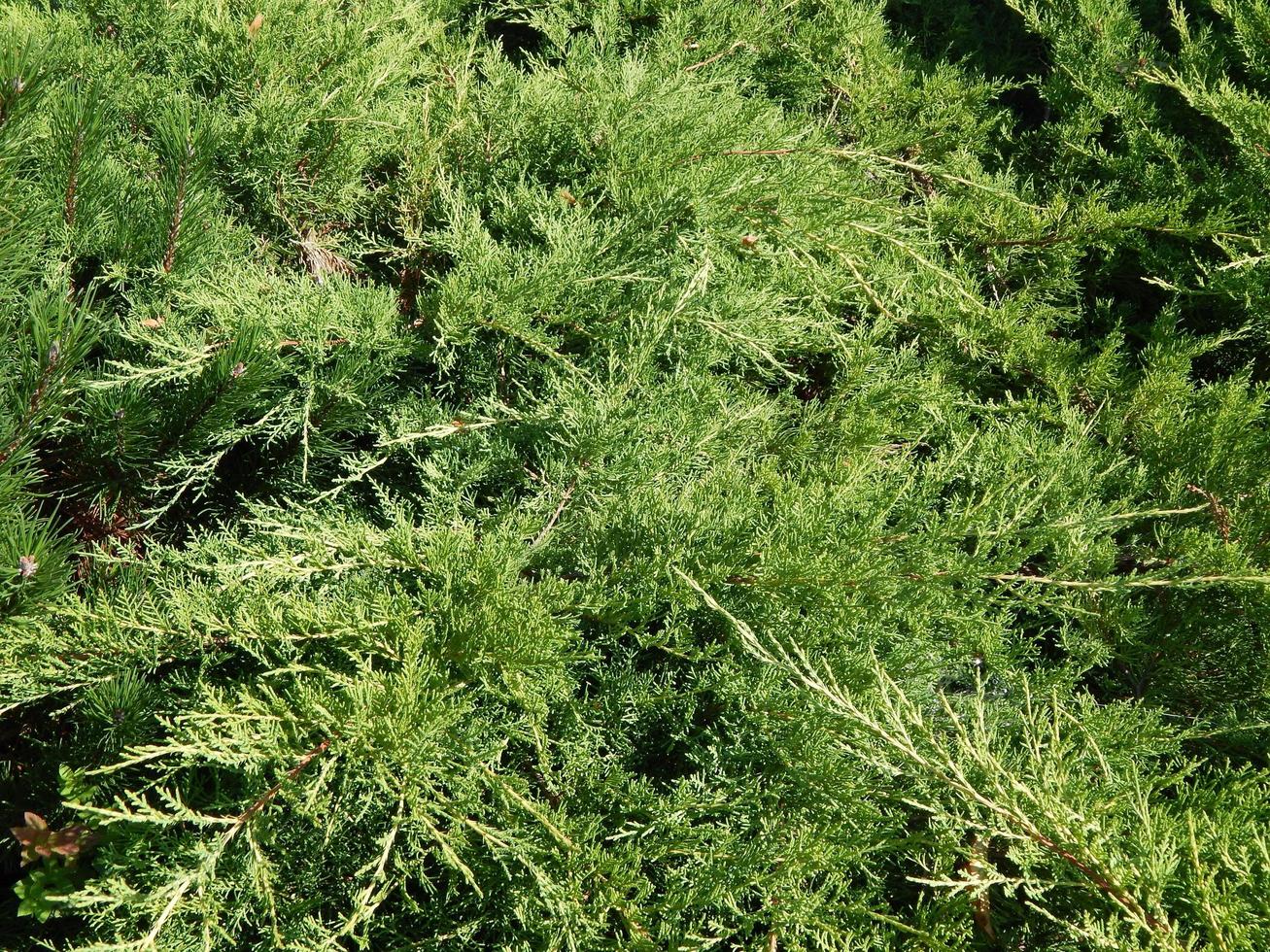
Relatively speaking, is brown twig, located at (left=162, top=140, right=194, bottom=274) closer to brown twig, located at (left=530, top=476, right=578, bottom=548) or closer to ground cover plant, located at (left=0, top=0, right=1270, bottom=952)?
ground cover plant, located at (left=0, top=0, right=1270, bottom=952)

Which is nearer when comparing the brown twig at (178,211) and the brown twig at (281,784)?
the brown twig at (281,784)

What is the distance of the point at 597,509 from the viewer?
178 centimetres

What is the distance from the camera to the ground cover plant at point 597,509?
1424 millimetres

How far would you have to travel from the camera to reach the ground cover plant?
1424mm

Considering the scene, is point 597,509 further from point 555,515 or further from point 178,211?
point 178,211

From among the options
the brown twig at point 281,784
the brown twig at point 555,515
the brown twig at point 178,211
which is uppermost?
the brown twig at point 178,211

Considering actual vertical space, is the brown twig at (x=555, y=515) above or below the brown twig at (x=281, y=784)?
above

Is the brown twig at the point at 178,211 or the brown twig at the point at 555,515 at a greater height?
the brown twig at the point at 178,211

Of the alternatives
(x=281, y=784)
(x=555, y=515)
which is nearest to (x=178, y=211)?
(x=555, y=515)

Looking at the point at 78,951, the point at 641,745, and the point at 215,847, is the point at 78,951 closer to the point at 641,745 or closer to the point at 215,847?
the point at 215,847

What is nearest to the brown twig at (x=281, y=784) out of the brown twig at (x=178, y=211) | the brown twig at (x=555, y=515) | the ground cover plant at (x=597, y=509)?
the ground cover plant at (x=597, y=509)

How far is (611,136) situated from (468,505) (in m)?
0.91

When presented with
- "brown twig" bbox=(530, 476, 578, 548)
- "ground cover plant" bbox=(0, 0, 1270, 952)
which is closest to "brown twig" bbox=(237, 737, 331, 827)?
"ground cover plant" bbox=(0, 0, 1270, 952)

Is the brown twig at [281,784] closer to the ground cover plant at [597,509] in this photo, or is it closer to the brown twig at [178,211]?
the ground cover plant at [597,509]
